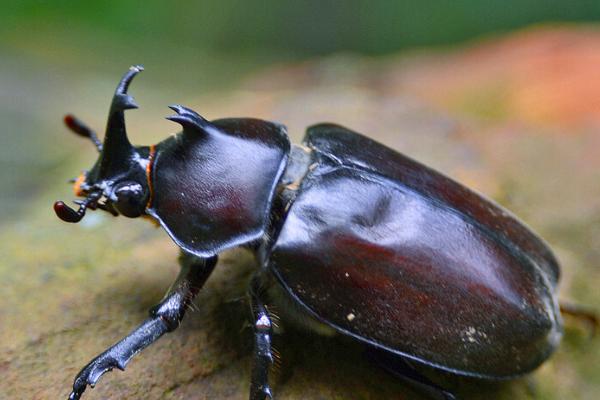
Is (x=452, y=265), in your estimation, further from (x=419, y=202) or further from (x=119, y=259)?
(x=119, y=259)

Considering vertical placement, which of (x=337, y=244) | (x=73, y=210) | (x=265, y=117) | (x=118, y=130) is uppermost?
(x=118, y=130)

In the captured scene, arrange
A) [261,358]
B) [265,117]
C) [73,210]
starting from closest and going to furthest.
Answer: [261,358] < [73,210] < [265,117]

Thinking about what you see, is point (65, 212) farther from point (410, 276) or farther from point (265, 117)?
point (265, 117)

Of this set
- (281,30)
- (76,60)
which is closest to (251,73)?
(281,30)

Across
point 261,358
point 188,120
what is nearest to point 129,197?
point 188,120

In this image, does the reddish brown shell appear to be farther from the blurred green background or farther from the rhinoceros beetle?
the blurred green background

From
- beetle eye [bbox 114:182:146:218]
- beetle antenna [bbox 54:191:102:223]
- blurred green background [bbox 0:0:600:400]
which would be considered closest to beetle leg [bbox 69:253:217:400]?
blurred green background [bbox 0:0:600:400]

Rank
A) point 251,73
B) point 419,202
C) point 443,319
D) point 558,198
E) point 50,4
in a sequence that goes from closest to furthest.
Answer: point 443,319 → point 419,202 → point 558,198 → point 50,4 → point 251,73
